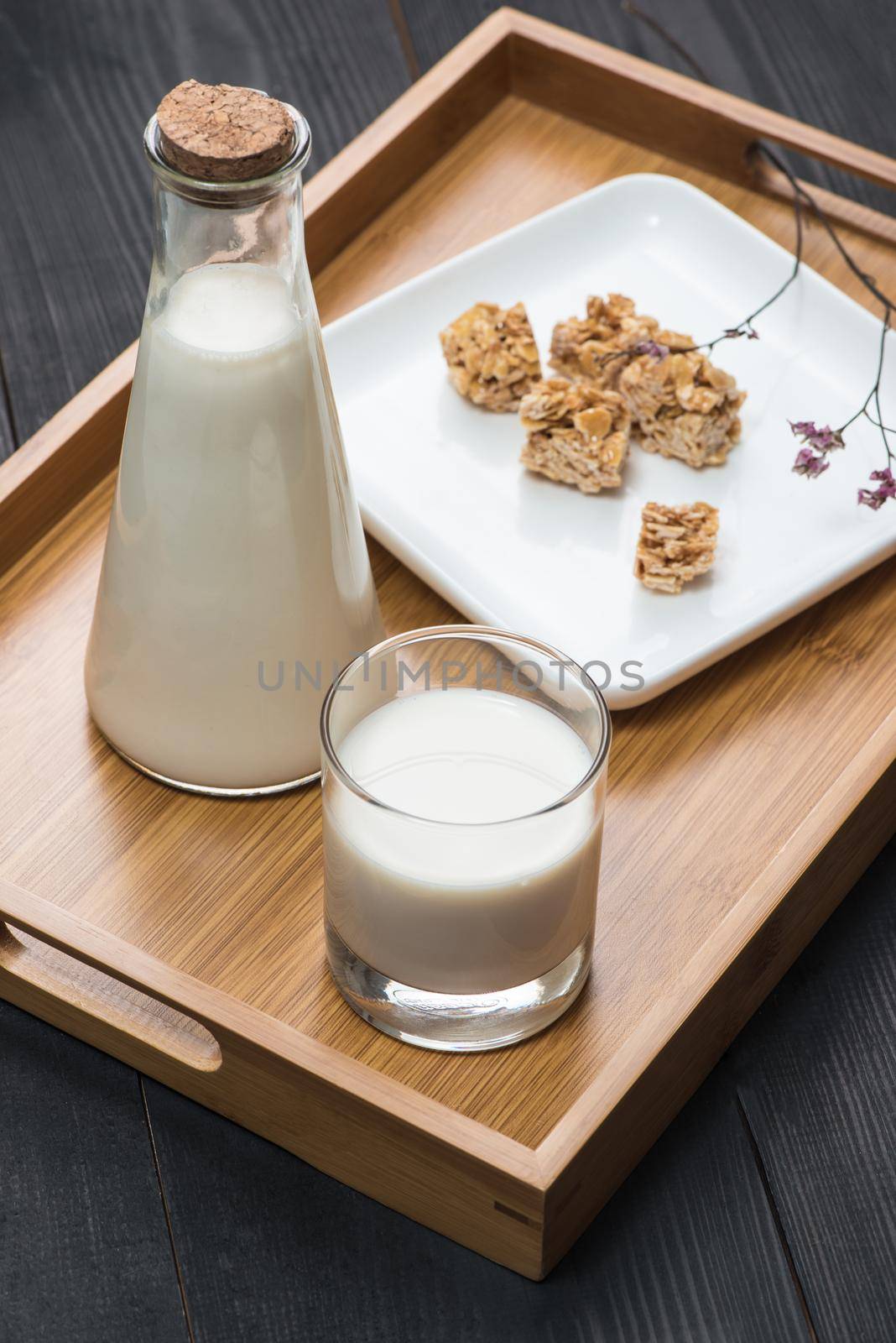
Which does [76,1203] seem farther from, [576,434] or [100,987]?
[576,434]

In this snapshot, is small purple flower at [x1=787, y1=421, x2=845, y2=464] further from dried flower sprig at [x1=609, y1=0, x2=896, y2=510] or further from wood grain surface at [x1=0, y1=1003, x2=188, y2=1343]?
wood grain surface at [x1=0, y1=1003, x2=188, y2=1343]

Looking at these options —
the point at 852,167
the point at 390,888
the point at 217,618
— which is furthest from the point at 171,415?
the point at 852,167

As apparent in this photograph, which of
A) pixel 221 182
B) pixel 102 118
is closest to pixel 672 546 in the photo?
pixel 221 182

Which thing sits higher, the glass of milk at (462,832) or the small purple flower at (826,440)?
the glass of milk at (462,832)

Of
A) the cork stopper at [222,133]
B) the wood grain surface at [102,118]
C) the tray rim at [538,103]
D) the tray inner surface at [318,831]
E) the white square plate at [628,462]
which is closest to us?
the cork stopper at [222,133]

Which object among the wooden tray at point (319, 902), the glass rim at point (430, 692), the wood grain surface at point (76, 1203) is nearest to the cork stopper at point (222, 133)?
the glass rim at point (430, 692)

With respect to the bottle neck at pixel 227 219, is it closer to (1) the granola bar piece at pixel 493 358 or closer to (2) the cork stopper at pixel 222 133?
→ (2) the cork stopper at pixel 222 133
